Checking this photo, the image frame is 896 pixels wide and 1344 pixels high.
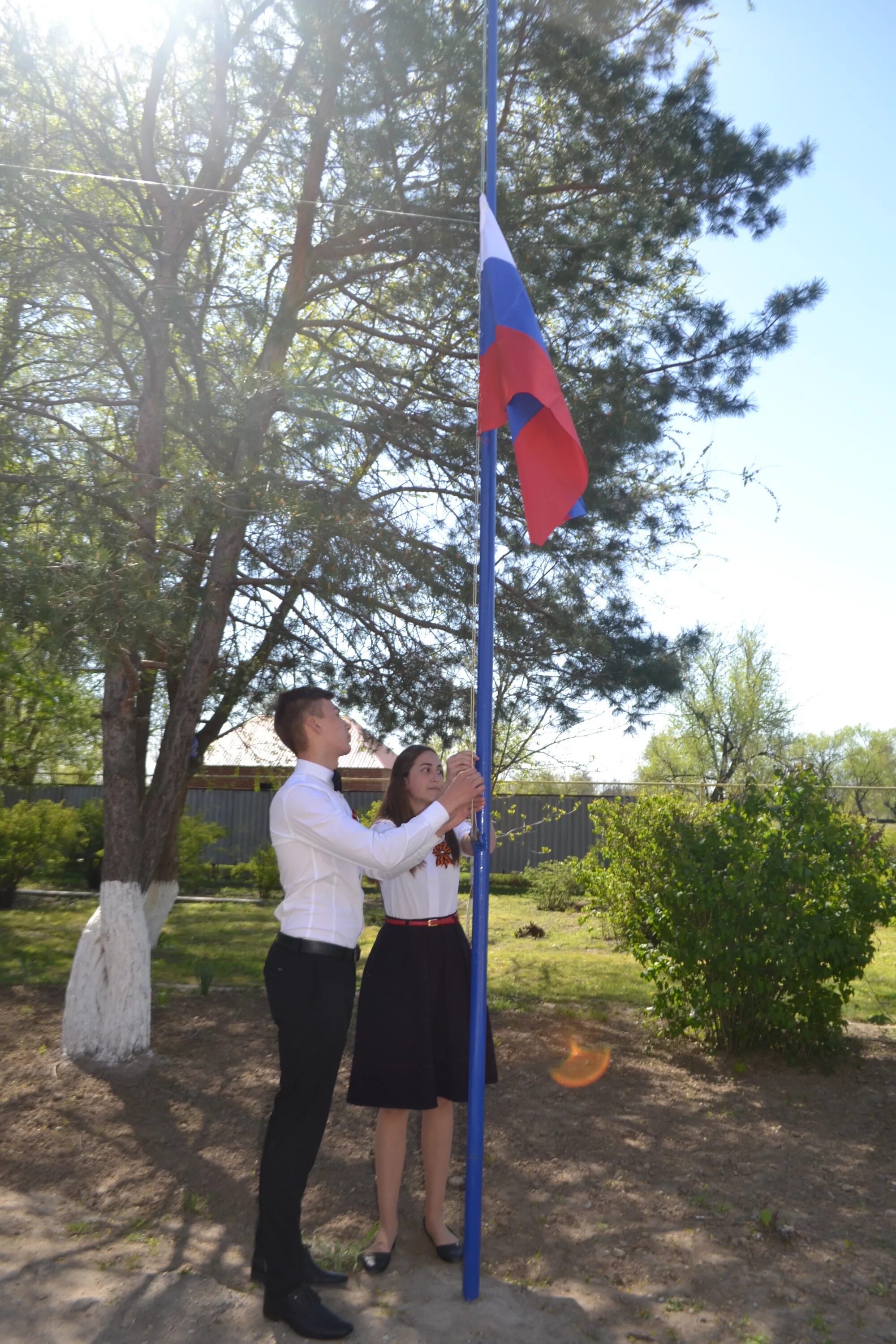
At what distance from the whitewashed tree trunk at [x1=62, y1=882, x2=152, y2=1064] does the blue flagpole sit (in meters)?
2.87

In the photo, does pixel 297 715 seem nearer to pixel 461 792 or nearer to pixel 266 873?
pixel 461 792

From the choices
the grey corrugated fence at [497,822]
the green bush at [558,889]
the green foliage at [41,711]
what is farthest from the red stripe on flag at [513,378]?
the grey corrugated fence at [497,822]

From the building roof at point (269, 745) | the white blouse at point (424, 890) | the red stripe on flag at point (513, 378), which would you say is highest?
the red stripe on flag at point (513, 378)

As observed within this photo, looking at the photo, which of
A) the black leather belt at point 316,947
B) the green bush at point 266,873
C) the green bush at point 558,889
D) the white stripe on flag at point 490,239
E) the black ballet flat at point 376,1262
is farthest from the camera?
the green bush at point 558,889

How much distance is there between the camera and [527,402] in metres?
3.75

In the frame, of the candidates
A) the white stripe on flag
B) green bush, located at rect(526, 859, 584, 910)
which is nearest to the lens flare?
the white stripe on flag

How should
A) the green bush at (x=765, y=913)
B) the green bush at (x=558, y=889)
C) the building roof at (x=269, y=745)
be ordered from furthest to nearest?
the green bush at (x=558, y=889) → the building roof at (x=269, y=745) → the green bush at (x=765, y=913)

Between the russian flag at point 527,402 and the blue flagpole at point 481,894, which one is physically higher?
the russian flag at point 527,402

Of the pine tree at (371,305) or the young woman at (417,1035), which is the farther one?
the pine tree at (371,305)

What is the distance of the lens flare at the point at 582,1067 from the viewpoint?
564 cm

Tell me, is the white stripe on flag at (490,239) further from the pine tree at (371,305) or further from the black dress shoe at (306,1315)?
the black dress shoe at (306,1315)

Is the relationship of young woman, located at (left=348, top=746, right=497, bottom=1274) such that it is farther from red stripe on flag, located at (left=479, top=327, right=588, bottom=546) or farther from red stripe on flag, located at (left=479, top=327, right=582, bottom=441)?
red stripe on flag, located at (left=479, top=327, right=582, bottom=441)

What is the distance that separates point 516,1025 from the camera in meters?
6.95

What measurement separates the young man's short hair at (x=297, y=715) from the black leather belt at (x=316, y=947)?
59 centimetres
